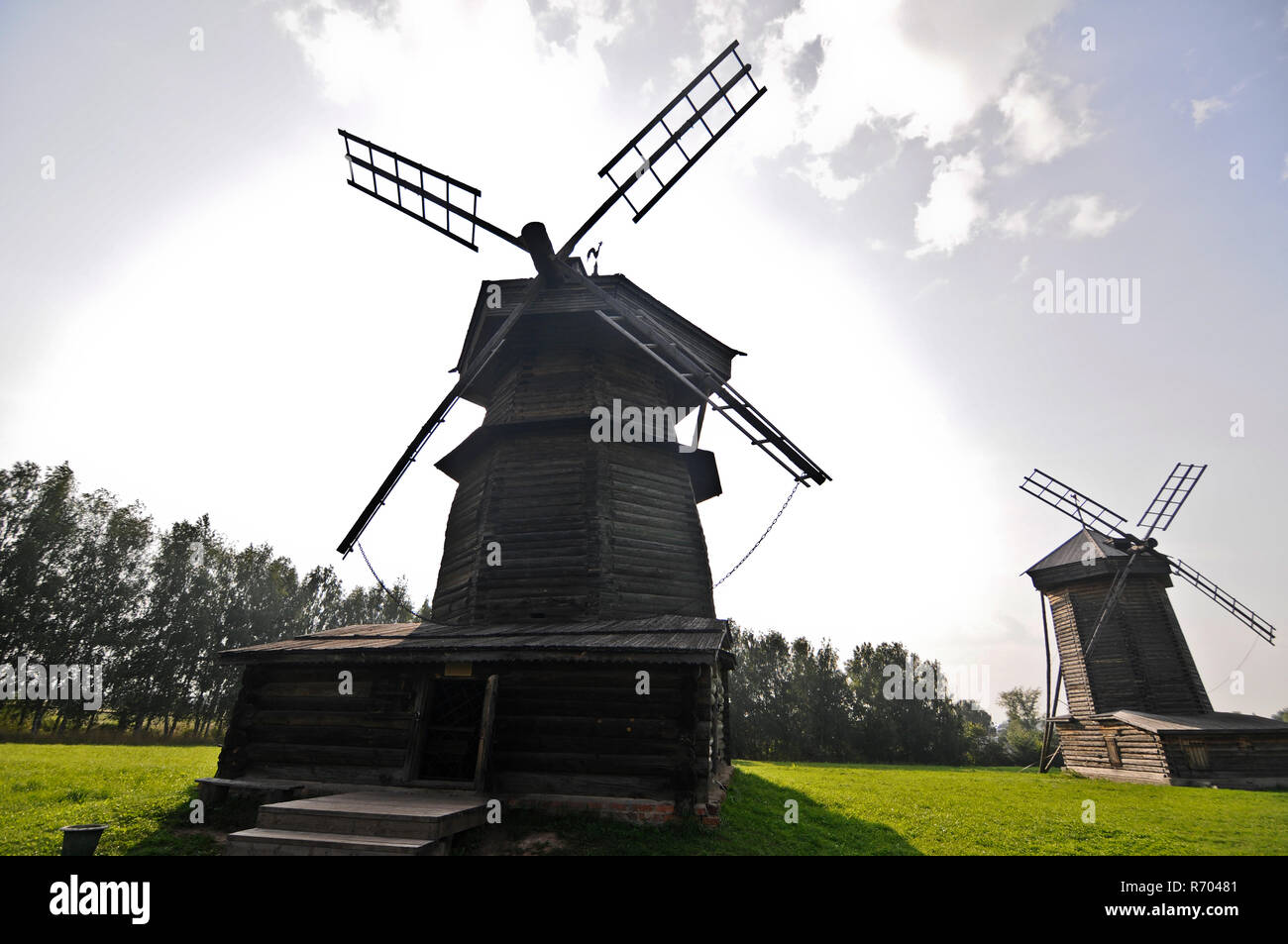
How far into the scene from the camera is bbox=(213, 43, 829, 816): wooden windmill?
8.83 meters

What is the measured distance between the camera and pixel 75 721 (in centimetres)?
3409

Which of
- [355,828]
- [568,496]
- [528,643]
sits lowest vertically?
[355,828]

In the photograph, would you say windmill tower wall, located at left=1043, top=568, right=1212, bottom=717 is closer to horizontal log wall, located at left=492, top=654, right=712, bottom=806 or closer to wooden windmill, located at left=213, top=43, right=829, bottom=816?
wooden windmill, located at left=213, top=43, right=829, bottom=816

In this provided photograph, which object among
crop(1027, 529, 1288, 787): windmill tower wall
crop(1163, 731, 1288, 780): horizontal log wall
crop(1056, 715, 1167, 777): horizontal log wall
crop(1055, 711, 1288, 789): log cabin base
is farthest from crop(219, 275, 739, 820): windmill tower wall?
crop(1027, 529, 1288, 787): windmill tower wall

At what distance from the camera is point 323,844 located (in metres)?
Answer: 6.21

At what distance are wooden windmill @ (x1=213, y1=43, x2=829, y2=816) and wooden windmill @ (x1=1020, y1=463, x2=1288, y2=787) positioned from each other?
18.6 m

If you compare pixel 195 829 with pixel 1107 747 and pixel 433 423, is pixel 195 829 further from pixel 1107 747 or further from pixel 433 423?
pixel 1107 747

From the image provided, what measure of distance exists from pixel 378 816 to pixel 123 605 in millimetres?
46206

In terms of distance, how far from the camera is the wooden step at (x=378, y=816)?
260 inches

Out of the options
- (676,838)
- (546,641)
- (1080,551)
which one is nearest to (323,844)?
(546,641)
